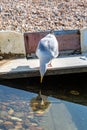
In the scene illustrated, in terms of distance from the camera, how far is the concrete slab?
314 inches

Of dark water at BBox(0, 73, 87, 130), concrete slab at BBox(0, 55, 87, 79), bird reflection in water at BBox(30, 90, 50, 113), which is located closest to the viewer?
dark water at BBox(0, 73, 87, 130)

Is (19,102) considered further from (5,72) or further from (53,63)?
(53,63)

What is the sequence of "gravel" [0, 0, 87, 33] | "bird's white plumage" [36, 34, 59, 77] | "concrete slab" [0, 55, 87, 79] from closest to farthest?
1. "bird's white plumage" [36, 34, 59, 77]
2. "concrete slab" [0, 55, 87, 79]
3. "gravel" [0, 0, 87, 33]

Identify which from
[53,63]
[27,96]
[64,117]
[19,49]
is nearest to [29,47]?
[19,49]

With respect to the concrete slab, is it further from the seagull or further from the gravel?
the gravel

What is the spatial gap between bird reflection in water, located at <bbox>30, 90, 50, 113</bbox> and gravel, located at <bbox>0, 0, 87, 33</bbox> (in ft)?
10.1

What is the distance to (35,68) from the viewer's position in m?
8.09

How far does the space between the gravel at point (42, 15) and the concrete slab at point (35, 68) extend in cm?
231

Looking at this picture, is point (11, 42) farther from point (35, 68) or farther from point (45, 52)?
point (45, 52)

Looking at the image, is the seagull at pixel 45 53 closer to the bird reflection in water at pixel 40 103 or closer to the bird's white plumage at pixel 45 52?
the bird's white plumage at pixel 45 52

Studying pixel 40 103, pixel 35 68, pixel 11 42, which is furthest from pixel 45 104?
Answer: pixel 11 42

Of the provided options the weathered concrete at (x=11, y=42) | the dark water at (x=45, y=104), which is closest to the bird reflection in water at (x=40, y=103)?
the dark water at (x=45, y=104)

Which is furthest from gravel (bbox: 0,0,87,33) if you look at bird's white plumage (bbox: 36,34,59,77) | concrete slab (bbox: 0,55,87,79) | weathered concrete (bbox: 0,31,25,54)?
bird's white plumage (bbox: 36,34,59,77)

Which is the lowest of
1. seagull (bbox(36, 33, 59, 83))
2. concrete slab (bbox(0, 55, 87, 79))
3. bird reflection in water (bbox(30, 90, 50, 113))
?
bird reflection in water (bbox(30, 90, 50, 113))
